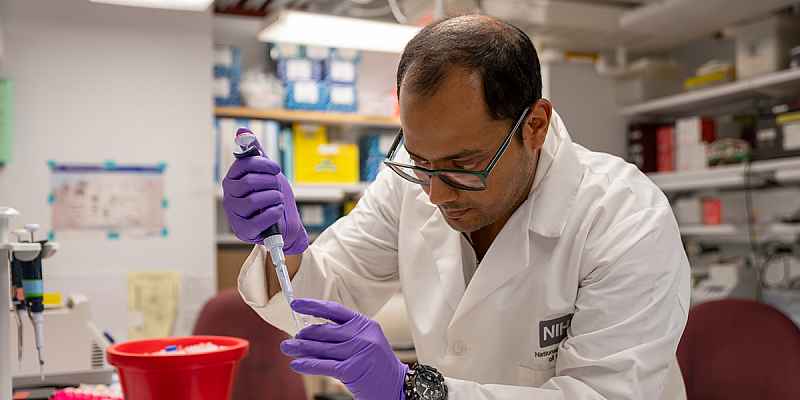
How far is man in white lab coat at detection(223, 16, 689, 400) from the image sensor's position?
123 centimetres

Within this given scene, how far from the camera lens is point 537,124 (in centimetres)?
137

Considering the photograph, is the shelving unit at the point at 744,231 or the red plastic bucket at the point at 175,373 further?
the shelving unit at the point at 744,231

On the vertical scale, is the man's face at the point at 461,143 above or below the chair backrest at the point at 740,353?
above

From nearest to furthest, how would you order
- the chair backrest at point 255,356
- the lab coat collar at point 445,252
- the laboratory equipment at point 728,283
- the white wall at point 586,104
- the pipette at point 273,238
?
the pipette at point 273,238
the lab coat collar at point 445,252
the chair backrest at point 255,356
the laboratory equipment at point 728,283
the white wall at point 586,104

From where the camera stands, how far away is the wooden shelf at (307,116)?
165 inches

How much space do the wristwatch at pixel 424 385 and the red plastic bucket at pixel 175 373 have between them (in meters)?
0.37

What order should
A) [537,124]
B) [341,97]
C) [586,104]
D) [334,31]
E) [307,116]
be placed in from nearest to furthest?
[537,124]
[334,31]
[586,104]
[307,116]
[341,97]

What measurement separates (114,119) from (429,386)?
3.18m

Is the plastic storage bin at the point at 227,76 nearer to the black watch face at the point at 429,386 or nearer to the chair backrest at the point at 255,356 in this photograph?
the chair backrest at the point at 255,356

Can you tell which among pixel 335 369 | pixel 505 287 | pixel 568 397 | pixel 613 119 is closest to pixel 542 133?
pixel 505 287

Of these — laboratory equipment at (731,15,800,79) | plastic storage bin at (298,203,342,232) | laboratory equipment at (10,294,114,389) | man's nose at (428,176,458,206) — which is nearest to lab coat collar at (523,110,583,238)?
man's nose at (428,176,458,206)

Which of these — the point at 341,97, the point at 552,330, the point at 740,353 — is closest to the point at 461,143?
the point at 552,330


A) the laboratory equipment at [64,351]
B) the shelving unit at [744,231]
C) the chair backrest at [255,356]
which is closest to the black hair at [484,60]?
the laboratory equipment at [64,351]

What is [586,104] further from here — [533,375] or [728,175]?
[533,375]
